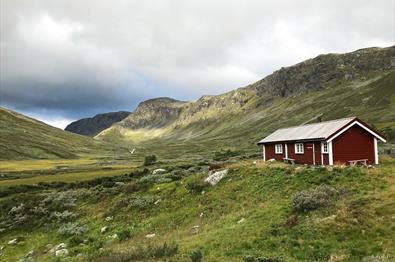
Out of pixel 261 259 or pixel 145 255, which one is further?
pixel 145 255

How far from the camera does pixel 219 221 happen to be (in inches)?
1113

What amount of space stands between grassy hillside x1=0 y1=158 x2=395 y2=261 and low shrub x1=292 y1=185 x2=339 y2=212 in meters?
0.06

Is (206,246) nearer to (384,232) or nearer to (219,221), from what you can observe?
(219,221)

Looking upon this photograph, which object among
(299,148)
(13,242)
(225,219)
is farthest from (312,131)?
(13,242)

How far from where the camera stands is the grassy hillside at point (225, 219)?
66.0 feet

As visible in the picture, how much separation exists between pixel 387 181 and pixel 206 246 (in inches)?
566

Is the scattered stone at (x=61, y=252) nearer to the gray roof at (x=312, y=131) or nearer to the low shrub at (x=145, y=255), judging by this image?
the low shrub at (x=145, y=255)

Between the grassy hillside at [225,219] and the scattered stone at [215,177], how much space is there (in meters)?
0.54

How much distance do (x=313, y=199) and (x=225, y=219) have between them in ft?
19.9

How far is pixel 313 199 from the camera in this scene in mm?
25141

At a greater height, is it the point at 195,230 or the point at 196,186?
the point at 196,186

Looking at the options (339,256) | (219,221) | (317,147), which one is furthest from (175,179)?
(339,256)

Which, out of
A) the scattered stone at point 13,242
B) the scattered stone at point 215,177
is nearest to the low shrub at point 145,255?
the scattered stone at point 13,242

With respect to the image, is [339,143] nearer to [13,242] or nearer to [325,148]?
[325,148]
